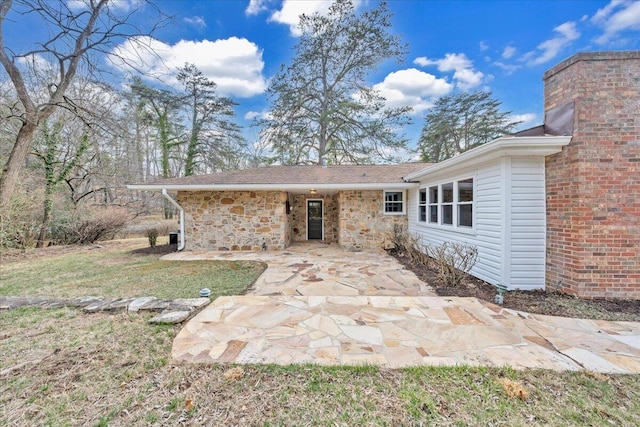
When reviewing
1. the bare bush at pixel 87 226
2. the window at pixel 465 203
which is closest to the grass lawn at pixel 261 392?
the window at pixel 465 203

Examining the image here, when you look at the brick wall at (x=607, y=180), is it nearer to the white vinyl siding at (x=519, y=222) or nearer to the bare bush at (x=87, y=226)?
the white vinyl siding at (x=519, y=222)

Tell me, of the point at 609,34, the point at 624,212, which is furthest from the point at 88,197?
the point at 609,34

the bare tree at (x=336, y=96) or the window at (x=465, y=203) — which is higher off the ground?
the bare tree at (x=336, y=96)

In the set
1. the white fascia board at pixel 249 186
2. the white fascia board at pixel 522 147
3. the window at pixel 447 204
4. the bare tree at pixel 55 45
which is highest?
the bare tree at pixel 55 45

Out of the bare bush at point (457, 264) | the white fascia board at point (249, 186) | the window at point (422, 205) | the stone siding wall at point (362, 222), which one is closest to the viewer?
the bare bush at point (457, 264)

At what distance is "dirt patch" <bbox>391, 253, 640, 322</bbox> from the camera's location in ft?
11.5

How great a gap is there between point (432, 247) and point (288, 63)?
1288 centimetres

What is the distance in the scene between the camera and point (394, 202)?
9.02 metres

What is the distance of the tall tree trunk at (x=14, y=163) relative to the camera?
6.96 metres

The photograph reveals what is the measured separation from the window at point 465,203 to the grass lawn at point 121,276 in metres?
4.80

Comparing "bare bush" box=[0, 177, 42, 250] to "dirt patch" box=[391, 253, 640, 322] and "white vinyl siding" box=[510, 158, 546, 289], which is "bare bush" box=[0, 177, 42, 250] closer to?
"dirt patch" box=[391, 253, 640, 322]

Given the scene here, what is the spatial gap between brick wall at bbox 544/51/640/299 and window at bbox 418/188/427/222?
386 cm

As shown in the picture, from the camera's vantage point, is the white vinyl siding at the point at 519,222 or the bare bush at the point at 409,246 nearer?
the white vinyl siding at the point at 519,222

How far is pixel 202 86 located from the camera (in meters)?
15.6
